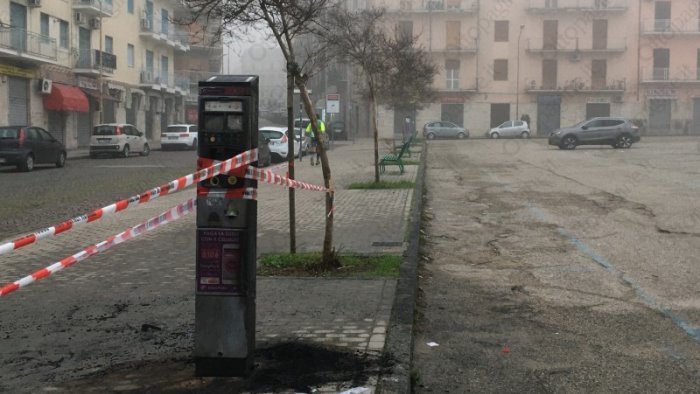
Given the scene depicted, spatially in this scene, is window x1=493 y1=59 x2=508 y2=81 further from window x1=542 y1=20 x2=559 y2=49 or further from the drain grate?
the drain grate

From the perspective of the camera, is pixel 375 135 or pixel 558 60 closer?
pixel 375 135

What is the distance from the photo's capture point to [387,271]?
6.84 m

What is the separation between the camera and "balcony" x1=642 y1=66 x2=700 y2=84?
60.9 metres

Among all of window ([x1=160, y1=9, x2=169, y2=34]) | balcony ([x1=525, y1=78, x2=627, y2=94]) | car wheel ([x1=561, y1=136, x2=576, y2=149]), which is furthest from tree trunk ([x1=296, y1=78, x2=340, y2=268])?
balcony ([x1=525, y1=78, x2=627, y2=94])

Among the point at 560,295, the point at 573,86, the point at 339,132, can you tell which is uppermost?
the point at 573,86

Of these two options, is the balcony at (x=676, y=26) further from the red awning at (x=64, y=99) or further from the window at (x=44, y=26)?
the window at (x=44, y=26)

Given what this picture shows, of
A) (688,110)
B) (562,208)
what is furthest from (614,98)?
(562,208)

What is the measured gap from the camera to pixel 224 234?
12.8 ft

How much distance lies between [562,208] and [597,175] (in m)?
7.51

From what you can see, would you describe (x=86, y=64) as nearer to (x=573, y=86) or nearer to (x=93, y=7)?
(x=93, y=7)

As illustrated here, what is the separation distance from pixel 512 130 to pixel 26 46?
123 ft

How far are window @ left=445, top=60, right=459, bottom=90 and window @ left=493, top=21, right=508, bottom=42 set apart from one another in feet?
13.5

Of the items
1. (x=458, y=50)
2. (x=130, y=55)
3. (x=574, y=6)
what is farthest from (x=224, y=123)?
(x=574, y=6)

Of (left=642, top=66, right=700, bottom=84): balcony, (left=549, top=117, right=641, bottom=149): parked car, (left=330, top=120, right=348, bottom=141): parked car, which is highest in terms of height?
(left=642, top=66, right=700, bottom=84): balcony
